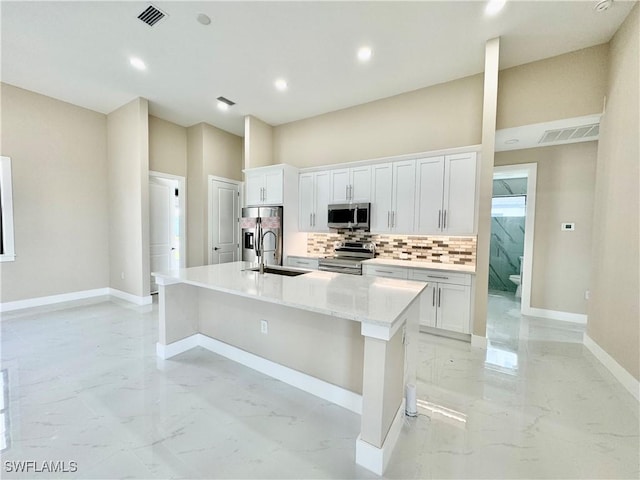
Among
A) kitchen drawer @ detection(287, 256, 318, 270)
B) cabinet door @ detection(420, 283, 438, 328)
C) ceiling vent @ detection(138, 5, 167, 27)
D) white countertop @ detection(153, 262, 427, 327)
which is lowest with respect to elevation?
cabinet door @ detection(420, 283, 438, 328)

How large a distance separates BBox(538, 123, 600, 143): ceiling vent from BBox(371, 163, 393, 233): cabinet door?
2060mm

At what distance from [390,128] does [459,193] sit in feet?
5.09

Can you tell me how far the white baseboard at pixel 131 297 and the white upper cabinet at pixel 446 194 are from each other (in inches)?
176

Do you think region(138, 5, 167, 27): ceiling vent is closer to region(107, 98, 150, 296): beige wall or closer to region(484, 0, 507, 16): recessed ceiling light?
region(107, 98, 150, 296): beige wall

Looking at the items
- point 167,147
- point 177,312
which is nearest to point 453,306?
point 177,312

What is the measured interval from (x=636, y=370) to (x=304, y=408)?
2.76 meters

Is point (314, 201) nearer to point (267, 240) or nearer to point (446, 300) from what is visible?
point (267, 240)

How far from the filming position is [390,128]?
13.6 ft

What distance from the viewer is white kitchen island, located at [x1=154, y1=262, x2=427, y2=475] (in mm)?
1481

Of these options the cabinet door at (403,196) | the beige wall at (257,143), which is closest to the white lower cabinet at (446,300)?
the cabinet door at (403,196)

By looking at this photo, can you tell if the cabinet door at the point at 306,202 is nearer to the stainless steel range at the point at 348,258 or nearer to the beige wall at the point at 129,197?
the stainless steel range at the point at 348,258

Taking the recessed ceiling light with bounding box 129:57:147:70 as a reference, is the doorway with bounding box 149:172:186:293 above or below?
below

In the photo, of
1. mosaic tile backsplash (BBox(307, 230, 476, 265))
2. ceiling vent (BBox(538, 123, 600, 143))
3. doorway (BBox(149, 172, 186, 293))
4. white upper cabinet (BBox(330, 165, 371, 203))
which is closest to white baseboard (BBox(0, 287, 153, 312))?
doorway (BBox(149, 172, 186, 293))

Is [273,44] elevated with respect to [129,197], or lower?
elevated
